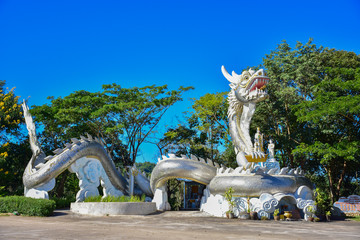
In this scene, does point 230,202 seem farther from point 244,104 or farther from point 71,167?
point 71,167

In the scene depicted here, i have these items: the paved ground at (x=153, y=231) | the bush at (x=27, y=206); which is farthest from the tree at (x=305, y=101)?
the bush at (x=27, y=206)

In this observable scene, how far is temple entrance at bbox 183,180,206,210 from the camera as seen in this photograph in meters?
20.5

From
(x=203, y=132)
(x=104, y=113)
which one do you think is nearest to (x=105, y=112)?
(x=104, y=113)

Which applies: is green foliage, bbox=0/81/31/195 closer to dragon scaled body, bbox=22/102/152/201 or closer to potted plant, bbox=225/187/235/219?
dragon scaled body, bbox=22/102/152/201

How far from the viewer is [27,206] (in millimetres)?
11766

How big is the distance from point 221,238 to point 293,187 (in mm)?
6809

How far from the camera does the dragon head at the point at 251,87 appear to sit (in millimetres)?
13852

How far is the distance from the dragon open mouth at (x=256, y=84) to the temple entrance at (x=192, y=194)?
8218mm

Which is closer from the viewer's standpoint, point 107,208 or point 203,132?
point 107,208

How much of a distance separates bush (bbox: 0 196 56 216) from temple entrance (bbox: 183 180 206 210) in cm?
969

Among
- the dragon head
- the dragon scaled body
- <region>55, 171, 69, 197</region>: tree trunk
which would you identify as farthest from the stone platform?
<region>55, 171, 69, 197</region>: tree trunk

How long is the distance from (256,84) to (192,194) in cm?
1044

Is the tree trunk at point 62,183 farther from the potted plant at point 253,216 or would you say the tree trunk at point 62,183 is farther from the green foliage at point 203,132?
the potted plant at point 253,216

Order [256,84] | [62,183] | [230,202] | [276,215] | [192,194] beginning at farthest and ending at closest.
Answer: [62,183] → [192,194] → [256,84] → [230,202] → [276,215]
